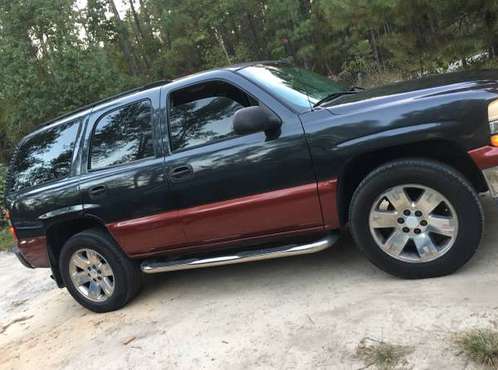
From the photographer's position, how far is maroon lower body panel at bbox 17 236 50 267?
5.11 m

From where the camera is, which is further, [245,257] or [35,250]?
[35,250]

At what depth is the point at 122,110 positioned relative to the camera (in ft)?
15.5

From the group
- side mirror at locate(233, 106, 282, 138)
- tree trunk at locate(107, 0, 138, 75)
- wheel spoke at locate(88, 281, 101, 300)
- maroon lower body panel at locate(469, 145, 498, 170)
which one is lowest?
wheel spoke at locate(88, 281, 101, 300)

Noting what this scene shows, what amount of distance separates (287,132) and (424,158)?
990 millimetres

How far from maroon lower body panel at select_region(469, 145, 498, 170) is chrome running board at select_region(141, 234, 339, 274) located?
116cm

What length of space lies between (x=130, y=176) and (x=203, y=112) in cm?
84

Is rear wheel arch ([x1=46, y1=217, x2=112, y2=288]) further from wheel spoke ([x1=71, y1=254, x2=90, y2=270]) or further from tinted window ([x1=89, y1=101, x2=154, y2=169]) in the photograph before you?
tinted window ([x1=89, y1=101, x2=154, y2=169])

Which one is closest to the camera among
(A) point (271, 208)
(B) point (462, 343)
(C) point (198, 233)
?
(B) point (462, 343)

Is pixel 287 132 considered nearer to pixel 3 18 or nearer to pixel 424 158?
pixel 424 158

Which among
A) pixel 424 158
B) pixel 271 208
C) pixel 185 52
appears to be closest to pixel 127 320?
pixel 271 208

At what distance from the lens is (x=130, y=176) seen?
450 cm

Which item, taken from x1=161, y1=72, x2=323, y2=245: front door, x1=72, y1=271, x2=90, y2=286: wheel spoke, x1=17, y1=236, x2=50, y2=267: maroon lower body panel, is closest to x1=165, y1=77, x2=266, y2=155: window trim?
x1=161, y1=72, x2=323, y2=245: front door

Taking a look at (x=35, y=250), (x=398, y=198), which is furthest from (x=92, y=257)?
(x=398, y=198)

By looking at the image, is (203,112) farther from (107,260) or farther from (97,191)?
(107,260)
